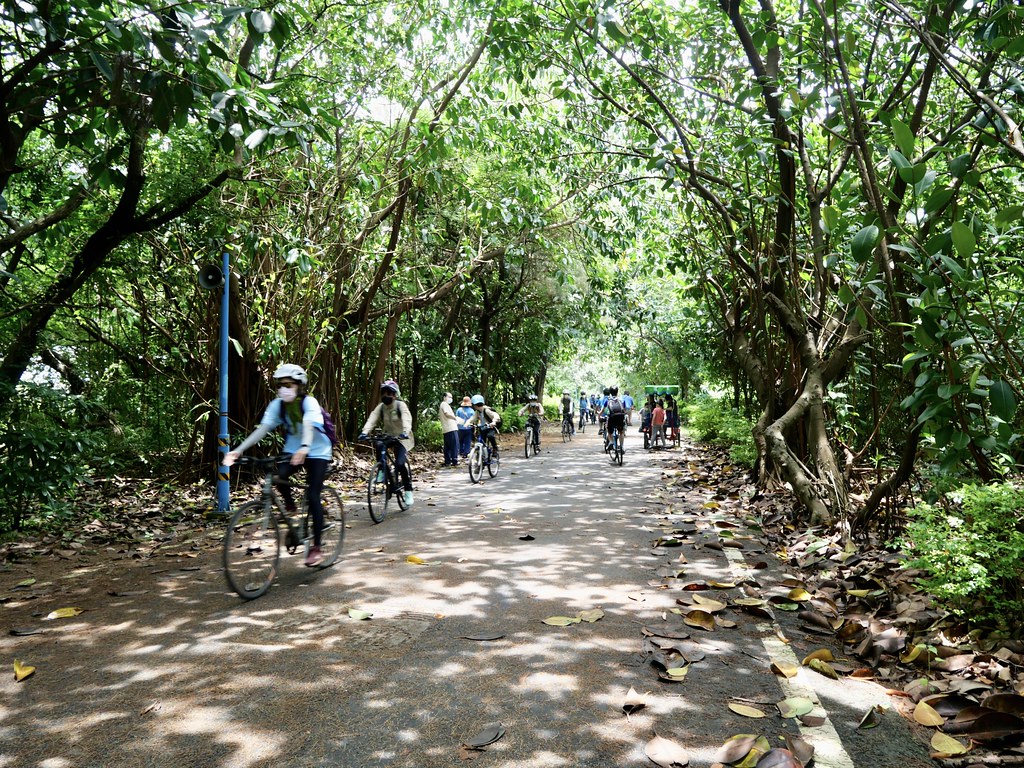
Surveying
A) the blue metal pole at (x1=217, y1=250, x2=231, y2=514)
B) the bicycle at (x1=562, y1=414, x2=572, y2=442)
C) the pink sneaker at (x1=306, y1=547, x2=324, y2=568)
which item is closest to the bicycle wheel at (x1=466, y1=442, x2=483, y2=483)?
the blue metal pole at (x1=217, y1=250, x2=231, y2=514)

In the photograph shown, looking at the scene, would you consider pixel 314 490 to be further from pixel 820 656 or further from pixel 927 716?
pixel 927 716

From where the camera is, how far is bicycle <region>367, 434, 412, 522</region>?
29.9 ft

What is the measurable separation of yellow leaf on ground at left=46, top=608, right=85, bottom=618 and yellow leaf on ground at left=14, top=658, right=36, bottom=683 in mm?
1138

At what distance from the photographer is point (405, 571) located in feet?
20.6

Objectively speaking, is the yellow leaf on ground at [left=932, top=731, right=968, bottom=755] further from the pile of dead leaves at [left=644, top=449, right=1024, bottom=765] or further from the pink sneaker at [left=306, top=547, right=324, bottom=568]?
the pink sneaker at [left=306, top=547, right=324, bottom=568]

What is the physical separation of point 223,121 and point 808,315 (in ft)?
22.3

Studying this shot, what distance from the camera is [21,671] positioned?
4.03 m

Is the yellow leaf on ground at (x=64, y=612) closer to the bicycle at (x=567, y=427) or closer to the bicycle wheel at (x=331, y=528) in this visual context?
the bicycle wheel at (x=331, y=528)

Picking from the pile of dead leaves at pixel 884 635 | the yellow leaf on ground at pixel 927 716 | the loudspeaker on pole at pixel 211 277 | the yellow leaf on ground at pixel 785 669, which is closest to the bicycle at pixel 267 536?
the pile of dead leaves at pixel 884 635

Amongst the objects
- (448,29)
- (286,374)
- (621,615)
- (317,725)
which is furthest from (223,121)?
(448,29)

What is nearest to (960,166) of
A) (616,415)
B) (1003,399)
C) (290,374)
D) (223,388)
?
(1003,399)

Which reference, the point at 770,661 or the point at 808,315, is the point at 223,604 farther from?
the point at 808,315

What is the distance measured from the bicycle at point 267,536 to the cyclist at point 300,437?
0.08 meters

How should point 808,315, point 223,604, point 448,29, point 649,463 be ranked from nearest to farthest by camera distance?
point 223,604 < point 808,315 < point 448,29 < point 649,463
